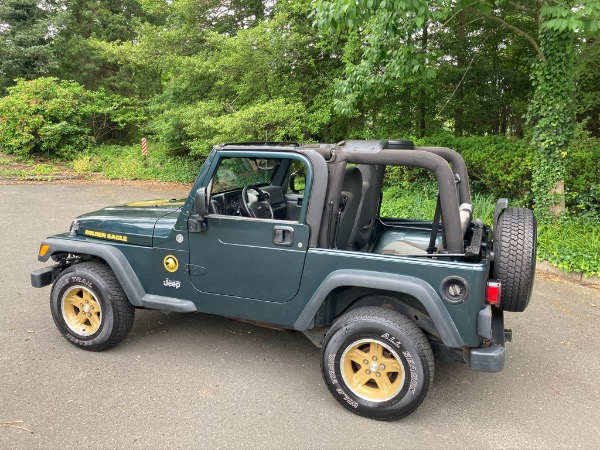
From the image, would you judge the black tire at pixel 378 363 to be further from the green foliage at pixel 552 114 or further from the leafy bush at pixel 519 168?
the leafy bush at pixel 519 168

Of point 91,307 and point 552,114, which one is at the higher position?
point 552,114

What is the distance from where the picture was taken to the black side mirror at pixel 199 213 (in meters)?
3.28

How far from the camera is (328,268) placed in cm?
307

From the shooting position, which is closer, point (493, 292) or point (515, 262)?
point (493, 292)

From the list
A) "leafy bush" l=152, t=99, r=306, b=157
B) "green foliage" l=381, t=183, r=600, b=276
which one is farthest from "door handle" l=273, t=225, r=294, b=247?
"leafy bush" l=152, t=99, r=306, b=157

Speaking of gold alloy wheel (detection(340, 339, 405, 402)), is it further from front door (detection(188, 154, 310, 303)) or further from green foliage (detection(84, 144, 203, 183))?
green foliage (detection(84, 144, 203, 183))

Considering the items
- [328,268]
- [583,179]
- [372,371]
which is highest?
[583,179]

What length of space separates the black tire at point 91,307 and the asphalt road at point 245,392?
0.15 meters

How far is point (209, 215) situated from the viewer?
3.38 metres

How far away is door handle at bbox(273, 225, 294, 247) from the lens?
3.15 meters

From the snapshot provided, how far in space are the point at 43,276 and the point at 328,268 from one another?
2556 mm

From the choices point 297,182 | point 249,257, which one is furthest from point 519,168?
point 249,257

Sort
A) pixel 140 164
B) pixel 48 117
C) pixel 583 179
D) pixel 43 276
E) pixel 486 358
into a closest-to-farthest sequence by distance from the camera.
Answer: pixel 486 358 < pixel 43 276 < pixel 583 179 < pixel 140 164 < pixel 48 117

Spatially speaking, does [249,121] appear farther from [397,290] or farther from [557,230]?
[397,290]
